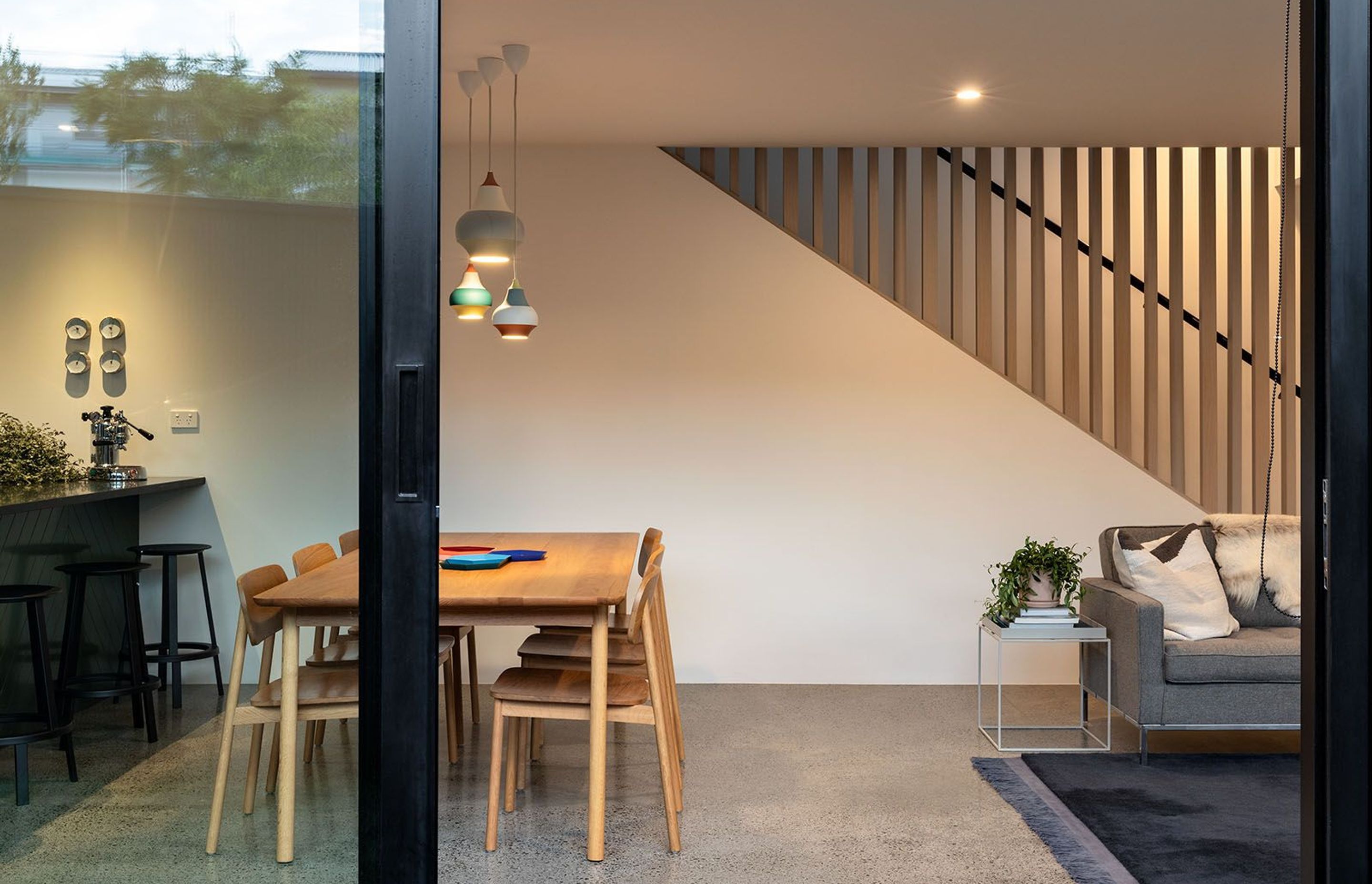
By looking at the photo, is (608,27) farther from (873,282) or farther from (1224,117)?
(1224,117)

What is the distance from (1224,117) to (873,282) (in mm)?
1797

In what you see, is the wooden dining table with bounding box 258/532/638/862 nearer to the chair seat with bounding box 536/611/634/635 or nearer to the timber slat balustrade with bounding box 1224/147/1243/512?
the chair seat with bounding box 536/611/634/635

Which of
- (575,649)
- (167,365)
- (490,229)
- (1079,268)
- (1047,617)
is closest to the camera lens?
(167,365)

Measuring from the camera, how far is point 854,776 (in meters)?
4.25

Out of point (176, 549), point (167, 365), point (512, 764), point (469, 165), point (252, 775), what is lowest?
point (512, 764)

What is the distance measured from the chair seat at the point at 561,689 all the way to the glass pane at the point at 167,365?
5.61ft

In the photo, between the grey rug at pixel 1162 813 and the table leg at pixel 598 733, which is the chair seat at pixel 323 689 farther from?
the grey rug at pixel 1162 813

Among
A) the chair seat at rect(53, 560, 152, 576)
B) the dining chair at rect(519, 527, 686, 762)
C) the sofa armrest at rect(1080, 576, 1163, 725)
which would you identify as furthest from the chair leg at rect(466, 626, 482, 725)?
the chair seat at rect(53, 560, 152, 576)

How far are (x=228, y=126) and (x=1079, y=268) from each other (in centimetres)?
516

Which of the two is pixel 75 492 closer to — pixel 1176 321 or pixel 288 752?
pixel 288 752

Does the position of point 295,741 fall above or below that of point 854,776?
above

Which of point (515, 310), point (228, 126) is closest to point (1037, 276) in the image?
point (515, 310)

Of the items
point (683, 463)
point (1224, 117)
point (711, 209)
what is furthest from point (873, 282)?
point (1224, 117)

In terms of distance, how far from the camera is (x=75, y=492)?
1721 mm
